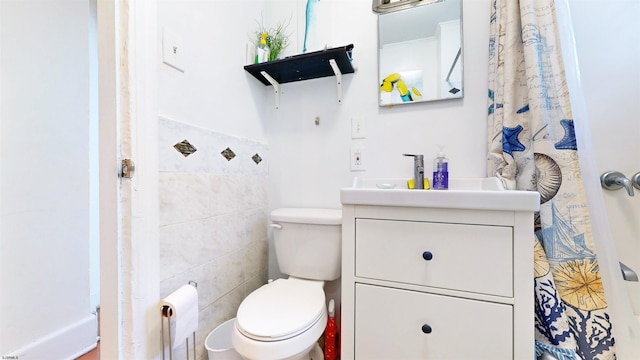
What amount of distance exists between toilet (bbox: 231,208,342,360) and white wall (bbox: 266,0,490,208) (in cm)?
25

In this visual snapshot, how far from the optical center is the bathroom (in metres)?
0.81

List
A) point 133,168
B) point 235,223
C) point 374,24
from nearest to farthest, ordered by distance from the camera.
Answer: point 133,168 → point 235,223 → point 374,24

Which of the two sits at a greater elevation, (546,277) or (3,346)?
(546,277)

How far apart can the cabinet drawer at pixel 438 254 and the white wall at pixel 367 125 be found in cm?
46

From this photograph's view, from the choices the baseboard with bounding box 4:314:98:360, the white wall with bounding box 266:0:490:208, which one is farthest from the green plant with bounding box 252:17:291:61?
the baseboard with bounding box 4:314:98:360

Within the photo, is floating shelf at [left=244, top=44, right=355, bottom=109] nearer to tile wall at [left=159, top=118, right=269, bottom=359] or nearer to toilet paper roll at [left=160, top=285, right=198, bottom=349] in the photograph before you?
tile wall at [left=159, top=118, right=269, bottom=359]

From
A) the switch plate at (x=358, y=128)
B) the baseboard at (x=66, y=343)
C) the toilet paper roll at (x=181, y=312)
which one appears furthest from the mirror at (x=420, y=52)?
the baseboard at (x=66, y=343)

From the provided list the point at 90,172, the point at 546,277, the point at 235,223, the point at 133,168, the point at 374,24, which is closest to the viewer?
the point at 133,168

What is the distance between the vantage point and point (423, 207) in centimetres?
85

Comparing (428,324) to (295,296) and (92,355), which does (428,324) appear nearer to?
(295,296)

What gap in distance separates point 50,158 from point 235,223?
100 centimetres

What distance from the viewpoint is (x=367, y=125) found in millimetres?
1324

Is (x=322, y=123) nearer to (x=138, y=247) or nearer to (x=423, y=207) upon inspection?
(x=423, y=207)

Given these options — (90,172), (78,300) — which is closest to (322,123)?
(90,172)
